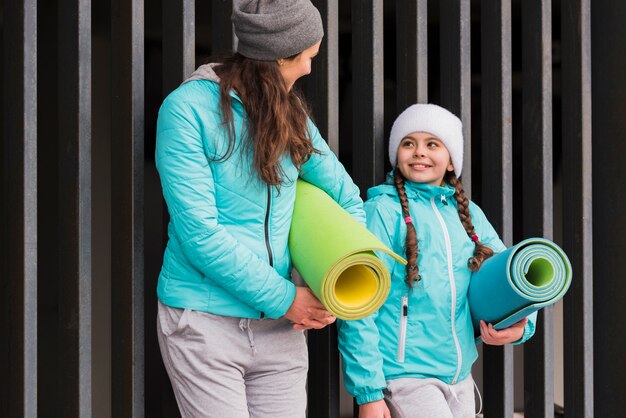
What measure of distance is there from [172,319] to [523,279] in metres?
0.98

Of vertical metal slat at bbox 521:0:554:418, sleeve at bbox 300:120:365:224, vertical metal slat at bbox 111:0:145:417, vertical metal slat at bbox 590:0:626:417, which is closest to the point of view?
sleeve at bbox 300:120:365:224

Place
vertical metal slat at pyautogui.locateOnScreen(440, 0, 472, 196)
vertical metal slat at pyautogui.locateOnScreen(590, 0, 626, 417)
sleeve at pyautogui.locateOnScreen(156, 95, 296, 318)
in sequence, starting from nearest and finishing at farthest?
sleeve at pyautogui.locateOnScreen(156, 95, 296, 318) < vertical metal slat at pyautogui.locateOnScreen(440, 0, 472, 196) < vertical metal slat at pyautogui.locateOnScreen(590, 0, 626, 417)

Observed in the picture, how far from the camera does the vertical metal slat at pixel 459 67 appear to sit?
330 centimetres

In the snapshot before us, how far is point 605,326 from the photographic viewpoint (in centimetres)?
366

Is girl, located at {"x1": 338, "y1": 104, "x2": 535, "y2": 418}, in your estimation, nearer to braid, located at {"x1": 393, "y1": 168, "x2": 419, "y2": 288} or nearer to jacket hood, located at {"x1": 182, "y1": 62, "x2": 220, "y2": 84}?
braid, located at {"x1": 393, "y1": 168, "x2": 419, "y2": 288}

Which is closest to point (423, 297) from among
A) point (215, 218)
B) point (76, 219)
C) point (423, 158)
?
point (423, 158)

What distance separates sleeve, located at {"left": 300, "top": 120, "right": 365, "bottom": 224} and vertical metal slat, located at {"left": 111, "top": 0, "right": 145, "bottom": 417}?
0.51 meters

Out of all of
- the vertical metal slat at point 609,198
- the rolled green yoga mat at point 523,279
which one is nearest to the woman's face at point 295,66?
the rolled green yoga mat at point 523,279

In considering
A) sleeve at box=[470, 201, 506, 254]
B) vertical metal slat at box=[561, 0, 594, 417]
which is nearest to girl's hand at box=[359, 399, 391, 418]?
sleeve at box=[470, 201, 506, 254]

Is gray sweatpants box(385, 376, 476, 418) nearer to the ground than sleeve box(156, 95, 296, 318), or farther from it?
nearer to the ground

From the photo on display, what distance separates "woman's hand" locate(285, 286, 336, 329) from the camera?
7.91 feet

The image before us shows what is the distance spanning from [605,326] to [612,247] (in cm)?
31

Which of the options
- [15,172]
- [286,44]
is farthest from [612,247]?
[15,172]

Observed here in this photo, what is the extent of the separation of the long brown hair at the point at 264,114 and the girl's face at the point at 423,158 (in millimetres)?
559
